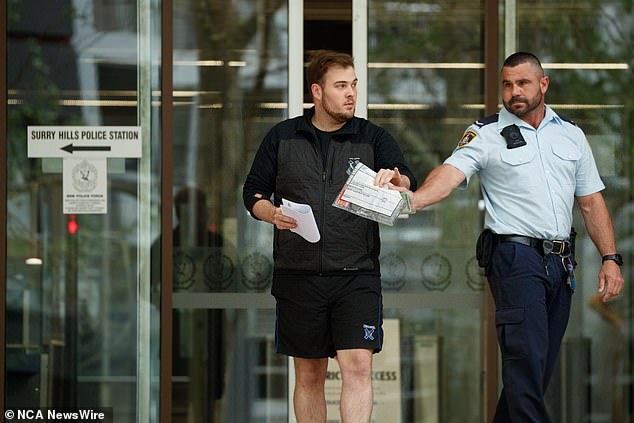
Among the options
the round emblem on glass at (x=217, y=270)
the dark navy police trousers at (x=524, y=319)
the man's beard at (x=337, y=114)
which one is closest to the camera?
the dark navy police trousers at (x=524, y=319)

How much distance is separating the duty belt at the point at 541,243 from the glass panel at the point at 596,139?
6.13ft

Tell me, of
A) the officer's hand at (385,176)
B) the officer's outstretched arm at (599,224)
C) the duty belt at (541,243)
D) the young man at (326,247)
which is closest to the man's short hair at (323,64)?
the young man at (326,247)

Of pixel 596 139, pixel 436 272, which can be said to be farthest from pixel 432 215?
pixel 596 139

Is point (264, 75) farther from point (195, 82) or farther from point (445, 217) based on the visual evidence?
point (445, 217)

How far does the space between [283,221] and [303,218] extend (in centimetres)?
15

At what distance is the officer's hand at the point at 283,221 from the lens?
18.2ft

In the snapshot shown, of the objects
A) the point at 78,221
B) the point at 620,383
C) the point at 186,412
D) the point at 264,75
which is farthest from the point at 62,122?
the point at 620,383

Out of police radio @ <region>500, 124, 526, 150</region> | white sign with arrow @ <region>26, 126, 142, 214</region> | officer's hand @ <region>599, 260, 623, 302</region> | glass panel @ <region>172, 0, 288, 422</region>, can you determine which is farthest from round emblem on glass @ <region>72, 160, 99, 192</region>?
officer's hand @ <region>599, 260, 623, 302</region>

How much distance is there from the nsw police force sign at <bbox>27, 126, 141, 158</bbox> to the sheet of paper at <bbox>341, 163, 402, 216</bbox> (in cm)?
231

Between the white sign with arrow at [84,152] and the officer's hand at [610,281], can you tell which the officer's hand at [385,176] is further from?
the white sign with arrow at [84,152]

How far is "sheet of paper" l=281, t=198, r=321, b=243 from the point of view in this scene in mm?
5414

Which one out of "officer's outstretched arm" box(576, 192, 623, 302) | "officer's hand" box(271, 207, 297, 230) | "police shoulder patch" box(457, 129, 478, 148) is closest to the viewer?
"officer's hand" box(271, 207, 297, 230)

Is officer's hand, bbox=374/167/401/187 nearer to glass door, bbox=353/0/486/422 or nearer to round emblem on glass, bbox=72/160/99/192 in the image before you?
glass door, bbox=353/0/486/422

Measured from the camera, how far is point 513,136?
19.5ft
